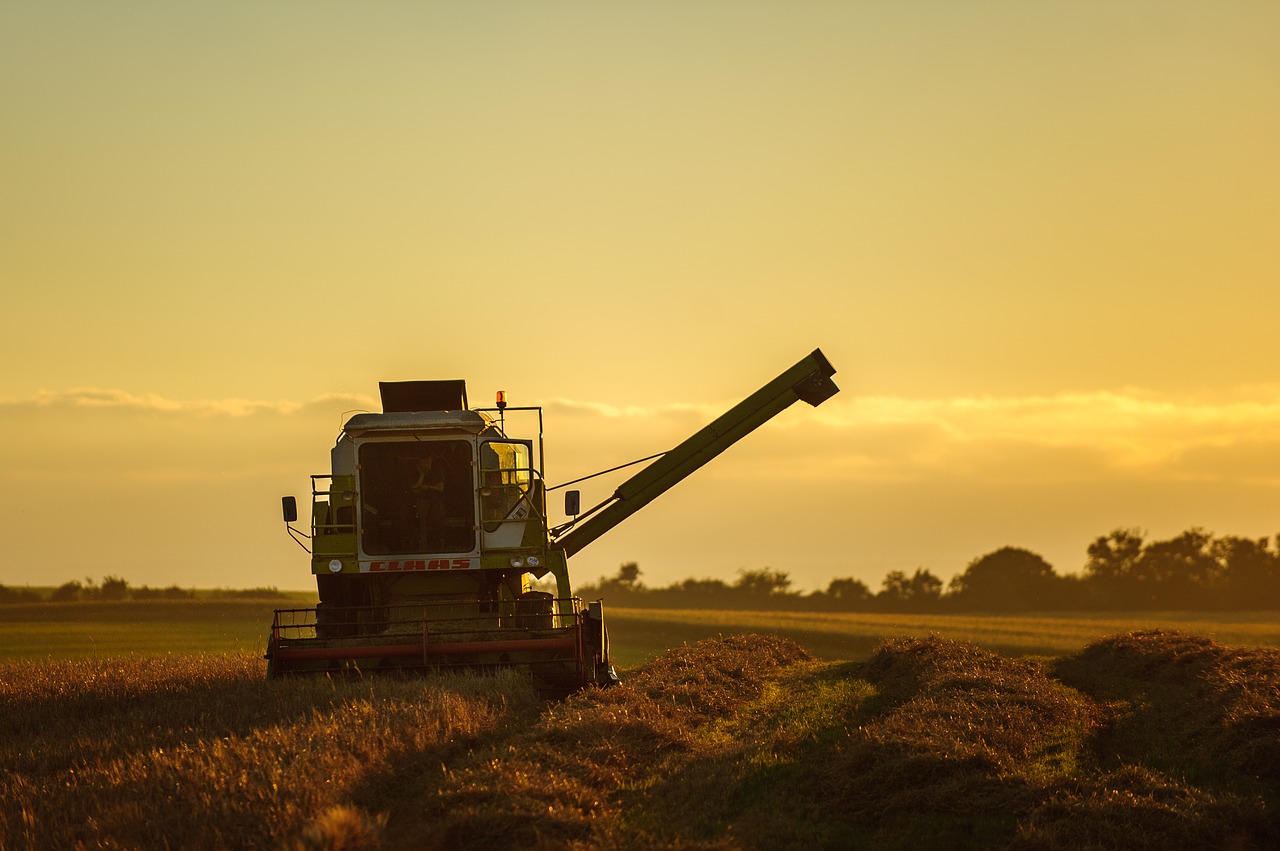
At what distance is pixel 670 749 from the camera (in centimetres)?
1237

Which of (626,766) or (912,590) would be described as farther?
(912,590)

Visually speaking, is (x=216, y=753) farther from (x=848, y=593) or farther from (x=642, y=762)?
(x=848, y=593)

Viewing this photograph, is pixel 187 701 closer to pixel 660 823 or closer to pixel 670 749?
pixel 670 749

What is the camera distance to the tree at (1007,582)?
63000mm

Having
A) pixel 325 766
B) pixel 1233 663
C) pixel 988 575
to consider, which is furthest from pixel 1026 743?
pixel 988 575

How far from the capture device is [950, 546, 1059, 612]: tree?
63000mm

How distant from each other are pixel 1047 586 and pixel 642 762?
55.1 metres

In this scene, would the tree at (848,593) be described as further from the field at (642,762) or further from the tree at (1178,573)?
the field at (642,762)

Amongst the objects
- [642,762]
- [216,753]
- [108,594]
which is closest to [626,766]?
[642,762]

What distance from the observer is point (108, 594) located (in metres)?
45.0

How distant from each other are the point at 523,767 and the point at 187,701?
18.9 ft

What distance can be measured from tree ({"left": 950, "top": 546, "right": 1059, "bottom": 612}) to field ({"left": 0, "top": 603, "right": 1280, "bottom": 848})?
4498cm

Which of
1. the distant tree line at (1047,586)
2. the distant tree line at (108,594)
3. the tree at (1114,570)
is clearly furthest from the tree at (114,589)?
the tree at (1114,570)

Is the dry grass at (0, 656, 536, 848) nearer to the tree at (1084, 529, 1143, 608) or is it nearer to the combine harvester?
the combine harvester
